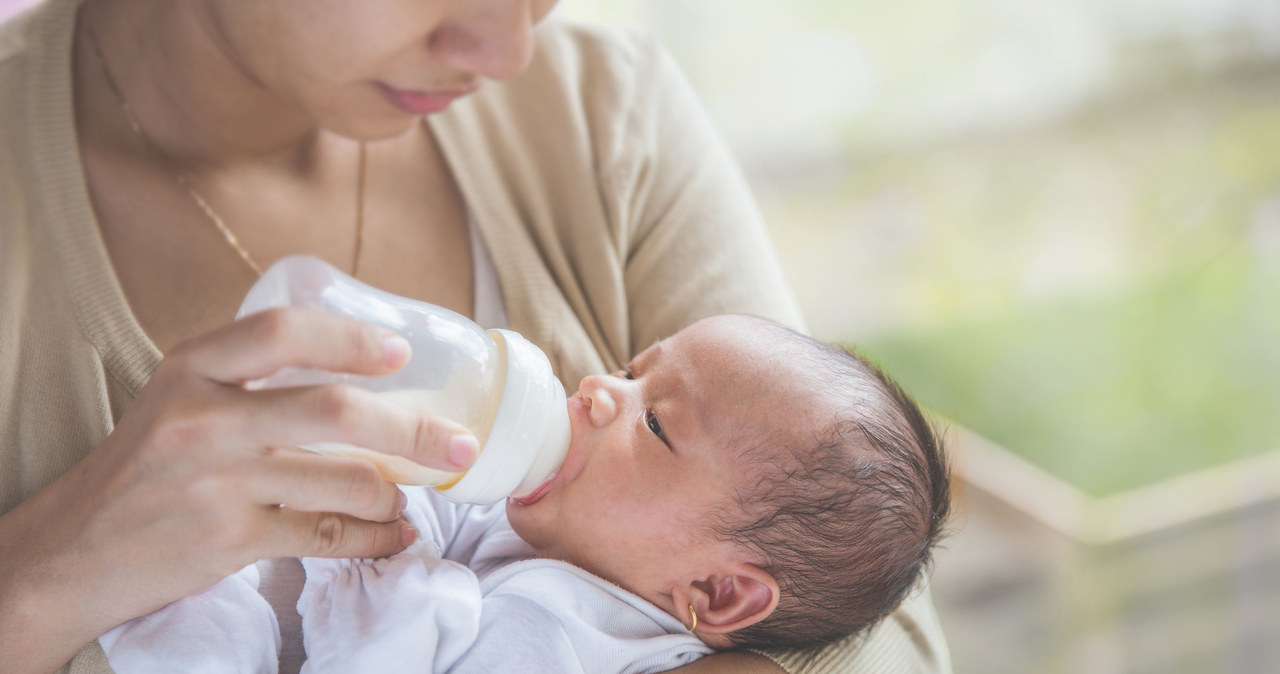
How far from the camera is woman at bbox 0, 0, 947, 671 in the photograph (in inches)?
33.5

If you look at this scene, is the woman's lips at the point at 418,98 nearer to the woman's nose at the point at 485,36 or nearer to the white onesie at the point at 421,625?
the woman's nose at the point at 485,36

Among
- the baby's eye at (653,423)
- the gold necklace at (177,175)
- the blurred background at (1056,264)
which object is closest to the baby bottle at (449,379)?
the baby's eye at (653,423)

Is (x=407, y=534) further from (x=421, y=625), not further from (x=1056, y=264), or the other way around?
(x=1056, y=264)

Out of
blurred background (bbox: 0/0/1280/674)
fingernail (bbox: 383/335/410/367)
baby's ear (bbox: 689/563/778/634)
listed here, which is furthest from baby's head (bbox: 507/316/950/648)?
blurred background (bbox: 0/0/1280/674)

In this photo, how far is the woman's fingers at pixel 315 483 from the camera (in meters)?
0.84

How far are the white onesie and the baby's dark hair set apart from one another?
0.42 feet

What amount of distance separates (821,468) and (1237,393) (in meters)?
2.08

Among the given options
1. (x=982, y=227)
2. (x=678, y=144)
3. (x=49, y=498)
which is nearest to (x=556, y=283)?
(x=678, y=144)

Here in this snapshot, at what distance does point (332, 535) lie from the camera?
3.08 ft

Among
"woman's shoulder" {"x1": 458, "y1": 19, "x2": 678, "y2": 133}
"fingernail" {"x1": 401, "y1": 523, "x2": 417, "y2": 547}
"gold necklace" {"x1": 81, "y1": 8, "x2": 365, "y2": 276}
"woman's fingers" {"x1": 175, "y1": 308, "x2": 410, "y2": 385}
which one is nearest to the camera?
"woman's fingers" {"x1": 175, "y1": 308, "x2": 410, "y2": 385}

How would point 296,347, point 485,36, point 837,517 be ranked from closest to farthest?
point 296,347 → point 837,517 → point 485,36

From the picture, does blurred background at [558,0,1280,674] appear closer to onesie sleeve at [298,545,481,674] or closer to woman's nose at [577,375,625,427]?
woman's nose at [577,375,625,427]

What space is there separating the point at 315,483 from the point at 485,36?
568 millimetres

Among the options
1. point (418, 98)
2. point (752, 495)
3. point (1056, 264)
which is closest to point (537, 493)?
point (752, 495)
